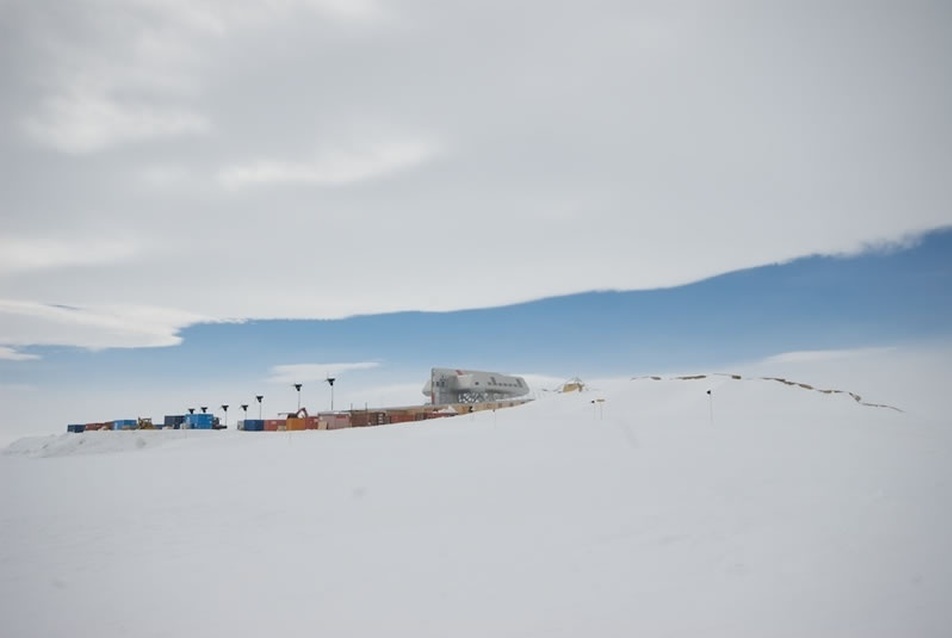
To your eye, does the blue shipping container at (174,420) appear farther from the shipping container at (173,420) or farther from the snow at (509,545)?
the snow at (509,545)

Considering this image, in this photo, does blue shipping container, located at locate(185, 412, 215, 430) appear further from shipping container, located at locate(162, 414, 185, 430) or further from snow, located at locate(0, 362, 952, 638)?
snow, located at locate(0, 362, 952, 638)

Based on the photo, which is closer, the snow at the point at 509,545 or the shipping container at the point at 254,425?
the snow at the point at 509,545

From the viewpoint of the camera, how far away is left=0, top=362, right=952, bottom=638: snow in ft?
25.0

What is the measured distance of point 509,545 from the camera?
10445mm

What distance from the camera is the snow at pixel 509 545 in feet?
25.0

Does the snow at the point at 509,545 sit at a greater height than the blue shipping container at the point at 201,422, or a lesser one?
lesser

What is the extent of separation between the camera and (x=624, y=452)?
796 inches

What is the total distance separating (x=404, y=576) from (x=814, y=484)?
1084 centimetres

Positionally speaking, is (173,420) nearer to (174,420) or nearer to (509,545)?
(174,420)

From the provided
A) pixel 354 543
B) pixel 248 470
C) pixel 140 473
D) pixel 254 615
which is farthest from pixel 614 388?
pixel 254 615

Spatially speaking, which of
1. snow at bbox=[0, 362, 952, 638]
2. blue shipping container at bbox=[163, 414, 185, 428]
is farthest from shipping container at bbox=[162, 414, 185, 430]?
snow at bbox=[0, 362, 952, 638]

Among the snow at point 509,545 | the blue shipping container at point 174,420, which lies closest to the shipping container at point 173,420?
the blue shipping container at point 174,420

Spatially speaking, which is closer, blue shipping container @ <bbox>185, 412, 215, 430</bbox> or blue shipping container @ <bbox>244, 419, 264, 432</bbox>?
blue shipping container @ <bbox>244, 419, 264, 432</bbox>

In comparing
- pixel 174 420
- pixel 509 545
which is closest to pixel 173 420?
pixel 174 420
